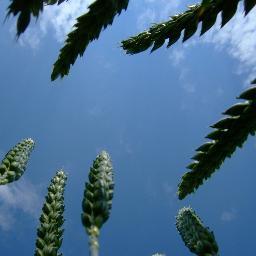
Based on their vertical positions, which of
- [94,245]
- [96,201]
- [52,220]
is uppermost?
[52,220]

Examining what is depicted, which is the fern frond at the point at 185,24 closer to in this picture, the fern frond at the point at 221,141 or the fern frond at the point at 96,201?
the fern frond at the point at 221,141

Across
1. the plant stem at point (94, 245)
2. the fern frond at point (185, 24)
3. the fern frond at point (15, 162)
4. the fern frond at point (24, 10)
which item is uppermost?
the fern frond at point (15, 162)

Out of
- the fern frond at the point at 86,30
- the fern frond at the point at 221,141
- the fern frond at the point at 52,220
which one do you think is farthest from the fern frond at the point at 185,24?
the fern frond at the point at 52,220

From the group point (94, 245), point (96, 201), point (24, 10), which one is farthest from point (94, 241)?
point (24, 10)

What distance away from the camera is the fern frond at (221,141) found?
2211 millimetres

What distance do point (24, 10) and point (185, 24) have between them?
1.33 m

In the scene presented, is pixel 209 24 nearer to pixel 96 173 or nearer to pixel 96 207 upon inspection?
pixel 96 173

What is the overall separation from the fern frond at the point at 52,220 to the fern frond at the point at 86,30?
2.53 feet

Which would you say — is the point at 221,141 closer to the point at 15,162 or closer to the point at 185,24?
the point at 185,24

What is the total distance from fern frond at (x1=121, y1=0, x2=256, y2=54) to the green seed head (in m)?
1.18

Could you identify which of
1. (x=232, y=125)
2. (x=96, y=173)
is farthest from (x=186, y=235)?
(x=96, y=173)

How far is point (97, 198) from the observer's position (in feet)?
5.15

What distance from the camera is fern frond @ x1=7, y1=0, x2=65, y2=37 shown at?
5.18 ft

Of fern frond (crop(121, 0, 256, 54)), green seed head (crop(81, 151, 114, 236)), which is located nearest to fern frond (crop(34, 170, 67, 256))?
green seed head (crop(81, 151, 114, 236))
